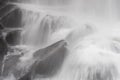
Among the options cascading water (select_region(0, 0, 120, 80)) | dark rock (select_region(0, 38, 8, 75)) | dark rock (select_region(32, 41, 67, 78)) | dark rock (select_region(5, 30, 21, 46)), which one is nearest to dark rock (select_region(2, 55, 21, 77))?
cascading water (select_region(0, 0, 120, 80))

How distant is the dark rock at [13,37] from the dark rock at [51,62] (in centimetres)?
309

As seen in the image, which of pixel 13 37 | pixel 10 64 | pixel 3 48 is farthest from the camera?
pixel 13 37

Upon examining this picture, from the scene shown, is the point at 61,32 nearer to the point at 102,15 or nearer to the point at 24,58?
the point at 24,58

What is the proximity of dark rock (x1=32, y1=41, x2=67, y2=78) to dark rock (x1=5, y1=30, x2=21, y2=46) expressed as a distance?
309 cm

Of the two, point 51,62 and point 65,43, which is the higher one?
point 65,43

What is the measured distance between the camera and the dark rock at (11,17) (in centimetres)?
1427

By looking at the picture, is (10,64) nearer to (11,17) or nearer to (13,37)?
(13,37)

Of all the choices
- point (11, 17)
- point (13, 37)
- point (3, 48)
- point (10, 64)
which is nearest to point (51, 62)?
point (10, 64)

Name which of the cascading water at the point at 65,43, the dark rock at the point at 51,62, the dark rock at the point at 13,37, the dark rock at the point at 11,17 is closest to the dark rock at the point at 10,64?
the cascading water at the point at 65,43

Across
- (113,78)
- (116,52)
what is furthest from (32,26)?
(113,78)

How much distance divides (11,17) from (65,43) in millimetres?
4846

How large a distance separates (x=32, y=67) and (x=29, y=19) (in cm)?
479

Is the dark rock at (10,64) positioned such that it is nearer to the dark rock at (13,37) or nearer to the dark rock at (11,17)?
the dark rock at (13,37)

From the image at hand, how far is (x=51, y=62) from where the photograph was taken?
33.8ft
